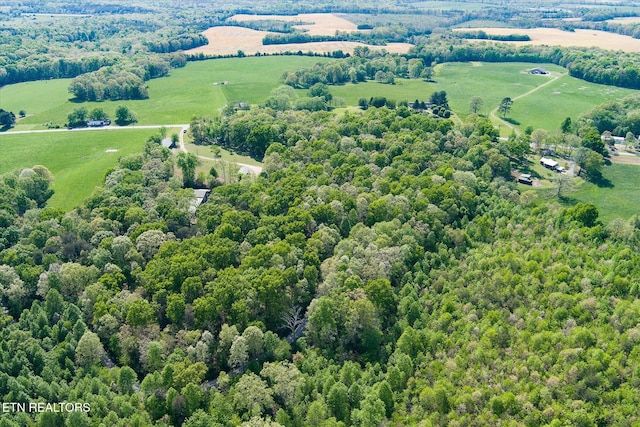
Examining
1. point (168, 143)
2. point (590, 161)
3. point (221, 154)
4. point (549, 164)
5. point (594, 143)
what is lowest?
point (221, 154)

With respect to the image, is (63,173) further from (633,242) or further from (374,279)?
(633,242)

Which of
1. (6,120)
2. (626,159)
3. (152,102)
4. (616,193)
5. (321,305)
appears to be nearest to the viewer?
(321,305)

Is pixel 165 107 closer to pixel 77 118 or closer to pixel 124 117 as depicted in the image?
pixel 124 117

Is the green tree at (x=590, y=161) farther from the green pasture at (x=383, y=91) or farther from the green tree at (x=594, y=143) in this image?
the green pasture at (x=383, y=91)

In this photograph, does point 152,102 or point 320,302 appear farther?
point 152,102

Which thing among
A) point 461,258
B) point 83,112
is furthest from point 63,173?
point 461,258

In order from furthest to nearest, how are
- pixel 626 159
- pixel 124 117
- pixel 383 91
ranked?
pixel 383 91, pixel 124 117, pixel 626 159

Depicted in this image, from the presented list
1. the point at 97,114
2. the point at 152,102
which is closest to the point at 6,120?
the point at 97,114
